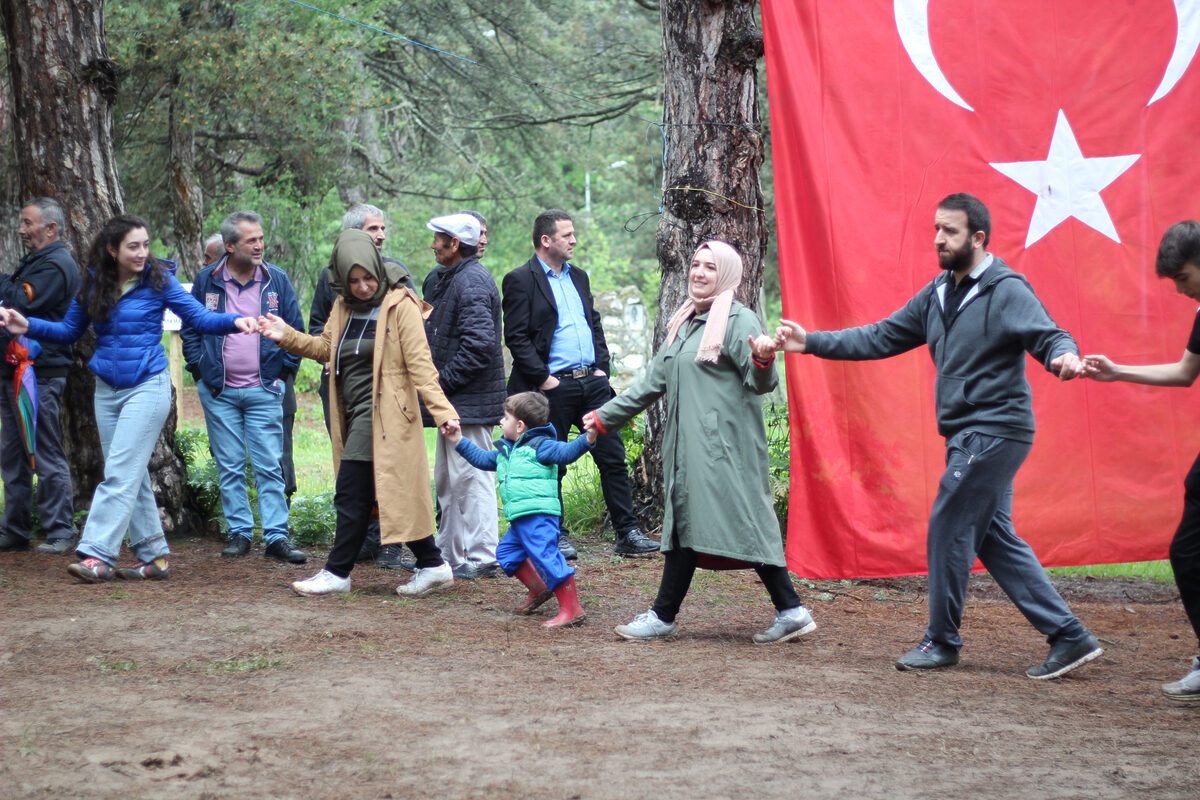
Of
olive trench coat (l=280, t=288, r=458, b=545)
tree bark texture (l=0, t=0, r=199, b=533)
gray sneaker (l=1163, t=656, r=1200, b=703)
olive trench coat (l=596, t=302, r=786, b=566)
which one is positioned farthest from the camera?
tree bark texture (l=0, t=0, r=199, b=533)

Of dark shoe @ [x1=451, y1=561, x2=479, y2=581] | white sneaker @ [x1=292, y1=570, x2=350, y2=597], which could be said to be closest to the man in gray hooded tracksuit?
dark shoe @ [x1=451, y1=561, x2=479, y2=581]

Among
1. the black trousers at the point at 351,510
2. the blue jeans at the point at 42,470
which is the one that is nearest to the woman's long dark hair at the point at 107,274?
the blue jeans at the point at 42,470

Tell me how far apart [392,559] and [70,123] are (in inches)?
144

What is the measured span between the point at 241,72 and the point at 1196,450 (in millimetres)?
10952

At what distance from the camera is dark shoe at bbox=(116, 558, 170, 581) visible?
6.65 m

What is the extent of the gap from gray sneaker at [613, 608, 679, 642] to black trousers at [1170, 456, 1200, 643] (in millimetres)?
2211

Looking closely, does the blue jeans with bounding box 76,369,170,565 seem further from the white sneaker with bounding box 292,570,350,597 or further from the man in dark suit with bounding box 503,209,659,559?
the man in dark suit with bounding box 503,209,659,559

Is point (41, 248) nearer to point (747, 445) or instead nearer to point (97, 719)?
point (97, 719)

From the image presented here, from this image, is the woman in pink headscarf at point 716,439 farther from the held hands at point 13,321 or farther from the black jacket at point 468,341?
the held hands at point 13,321

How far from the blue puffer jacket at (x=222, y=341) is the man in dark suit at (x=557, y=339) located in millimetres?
1404

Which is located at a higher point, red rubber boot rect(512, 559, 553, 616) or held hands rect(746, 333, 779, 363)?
held hands rect(746, 333, 779, 363)

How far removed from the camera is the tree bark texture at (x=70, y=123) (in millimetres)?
7660

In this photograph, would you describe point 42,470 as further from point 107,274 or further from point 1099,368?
point 1099,368

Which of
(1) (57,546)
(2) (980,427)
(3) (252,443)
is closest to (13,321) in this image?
(3) (252,443)
